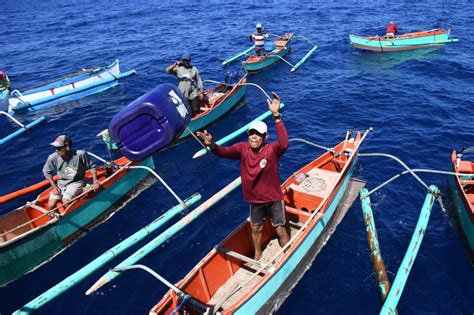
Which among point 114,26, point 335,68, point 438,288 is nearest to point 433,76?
point 335,68

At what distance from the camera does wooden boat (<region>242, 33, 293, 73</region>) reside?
82.9 ft

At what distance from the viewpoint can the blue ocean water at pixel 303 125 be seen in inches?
409

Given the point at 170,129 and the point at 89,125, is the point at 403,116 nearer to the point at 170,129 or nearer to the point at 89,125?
the point at 170,129

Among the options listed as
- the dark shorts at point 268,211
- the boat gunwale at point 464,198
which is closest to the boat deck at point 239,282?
the dark shorts at point 268,211

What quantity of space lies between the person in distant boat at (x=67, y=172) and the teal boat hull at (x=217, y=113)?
20.3ft

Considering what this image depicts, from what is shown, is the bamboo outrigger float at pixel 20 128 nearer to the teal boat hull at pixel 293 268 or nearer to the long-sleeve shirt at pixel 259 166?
the long-sleeve shirt at pixel 259 166

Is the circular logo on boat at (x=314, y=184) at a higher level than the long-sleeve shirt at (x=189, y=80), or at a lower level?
lower

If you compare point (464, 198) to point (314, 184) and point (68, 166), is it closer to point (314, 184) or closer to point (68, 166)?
point (314, 184)

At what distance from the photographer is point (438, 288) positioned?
397 inches

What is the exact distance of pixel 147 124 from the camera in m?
10.1

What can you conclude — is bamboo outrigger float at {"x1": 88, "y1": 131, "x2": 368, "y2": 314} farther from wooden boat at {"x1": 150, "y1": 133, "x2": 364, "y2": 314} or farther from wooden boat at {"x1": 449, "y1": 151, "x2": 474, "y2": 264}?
wooden boat at {"x1": 449, "y1": 151, "x2": 474, "y2": 264}

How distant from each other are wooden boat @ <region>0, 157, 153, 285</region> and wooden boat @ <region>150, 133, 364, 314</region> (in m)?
5.19

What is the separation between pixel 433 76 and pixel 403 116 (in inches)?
247

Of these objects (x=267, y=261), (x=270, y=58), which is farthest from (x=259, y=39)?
(x=267, y=261)
